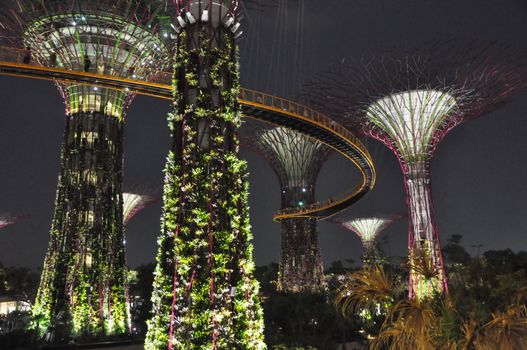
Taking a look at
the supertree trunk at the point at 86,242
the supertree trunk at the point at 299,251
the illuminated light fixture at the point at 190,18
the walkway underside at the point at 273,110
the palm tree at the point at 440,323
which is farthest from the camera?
the supertree trunk at the point at 299,251

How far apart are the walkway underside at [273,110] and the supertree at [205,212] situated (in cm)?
753

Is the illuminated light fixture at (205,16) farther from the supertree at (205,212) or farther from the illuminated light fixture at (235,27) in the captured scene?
the illuminated light fixture at (235,27)

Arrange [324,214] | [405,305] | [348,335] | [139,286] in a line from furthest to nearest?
1. [139,286]
2. [324,214]
3. [348,335]
4. [405,305]

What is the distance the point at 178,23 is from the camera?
35.1 feet

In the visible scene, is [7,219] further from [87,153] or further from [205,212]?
[205,212]

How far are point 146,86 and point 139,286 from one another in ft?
93.8

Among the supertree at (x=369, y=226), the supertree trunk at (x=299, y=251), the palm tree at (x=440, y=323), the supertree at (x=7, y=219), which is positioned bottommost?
the palm tree at (x=440, y=323)

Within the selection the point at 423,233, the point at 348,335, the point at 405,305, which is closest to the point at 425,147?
the point at 423,233

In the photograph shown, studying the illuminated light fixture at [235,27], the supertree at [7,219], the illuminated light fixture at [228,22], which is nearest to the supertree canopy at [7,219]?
the supertree at [7,219]

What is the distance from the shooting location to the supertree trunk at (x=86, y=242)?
56.2ft

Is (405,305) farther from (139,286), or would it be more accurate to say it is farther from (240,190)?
→ (139,286)

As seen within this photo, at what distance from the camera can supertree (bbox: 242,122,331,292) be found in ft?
106

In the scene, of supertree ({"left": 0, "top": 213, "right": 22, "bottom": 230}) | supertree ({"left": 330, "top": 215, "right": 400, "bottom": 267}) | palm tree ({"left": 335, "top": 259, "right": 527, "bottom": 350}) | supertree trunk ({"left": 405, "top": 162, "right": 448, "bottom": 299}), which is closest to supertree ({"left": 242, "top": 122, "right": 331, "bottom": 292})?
supertree trunk ({"left": 405, "top": 162, "right": 448, "bottom": 299})

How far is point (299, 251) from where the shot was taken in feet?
107
